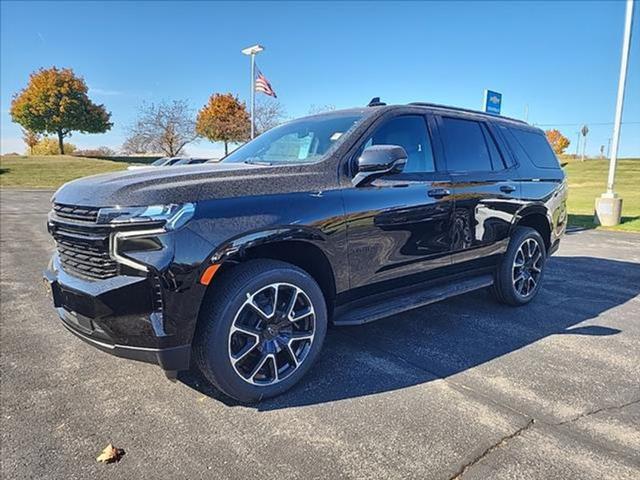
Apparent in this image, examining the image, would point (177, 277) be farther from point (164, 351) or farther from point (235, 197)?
point (235, 197)

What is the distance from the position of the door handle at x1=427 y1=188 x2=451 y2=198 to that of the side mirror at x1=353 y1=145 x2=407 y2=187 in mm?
569

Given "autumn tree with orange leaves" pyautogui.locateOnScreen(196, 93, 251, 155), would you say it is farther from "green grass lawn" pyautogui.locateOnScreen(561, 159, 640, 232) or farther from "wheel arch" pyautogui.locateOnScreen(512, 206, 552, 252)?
"wheel arch" pyautogui.locateOnScreen(512, 206, 552, 252)

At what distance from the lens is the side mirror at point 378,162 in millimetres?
3040

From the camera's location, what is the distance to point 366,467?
2.23 metres

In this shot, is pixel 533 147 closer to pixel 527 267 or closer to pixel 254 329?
pixel 527 267

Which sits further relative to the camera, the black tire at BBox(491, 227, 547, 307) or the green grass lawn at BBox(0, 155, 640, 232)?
the green grass lawn at BBox(0, 155, 640, 232)

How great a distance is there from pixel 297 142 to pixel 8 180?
3299cm

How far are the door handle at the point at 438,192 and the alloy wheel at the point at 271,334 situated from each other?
4.72ft

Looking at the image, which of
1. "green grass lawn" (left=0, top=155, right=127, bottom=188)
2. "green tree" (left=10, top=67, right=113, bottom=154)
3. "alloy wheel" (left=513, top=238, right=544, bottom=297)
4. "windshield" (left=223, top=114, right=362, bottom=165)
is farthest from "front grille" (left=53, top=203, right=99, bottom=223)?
"green tree" (left=10, top=67, right=113, bottom=154)

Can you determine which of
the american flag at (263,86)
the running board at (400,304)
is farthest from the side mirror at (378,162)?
the american flag at (263,86)

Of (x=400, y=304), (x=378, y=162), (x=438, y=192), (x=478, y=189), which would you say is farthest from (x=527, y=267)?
(x=378, y=162)

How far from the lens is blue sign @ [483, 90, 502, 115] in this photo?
10.8 m

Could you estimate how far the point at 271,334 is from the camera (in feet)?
9.45

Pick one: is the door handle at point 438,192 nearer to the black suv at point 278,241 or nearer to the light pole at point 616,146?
the black suv at point 278,241
